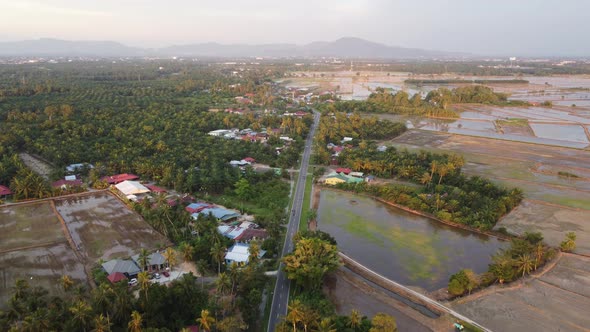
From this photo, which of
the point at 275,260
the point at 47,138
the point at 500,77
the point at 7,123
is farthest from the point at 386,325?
the point at 500,77

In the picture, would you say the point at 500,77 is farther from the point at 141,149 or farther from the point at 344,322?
the point at 344,322

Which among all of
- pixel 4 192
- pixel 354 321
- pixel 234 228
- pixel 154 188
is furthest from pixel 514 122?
pixel 4 192

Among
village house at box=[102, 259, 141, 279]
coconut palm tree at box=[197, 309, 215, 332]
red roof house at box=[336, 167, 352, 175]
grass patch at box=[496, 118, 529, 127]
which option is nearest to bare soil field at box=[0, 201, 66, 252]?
village house at box=[102, 259, 141, 279]

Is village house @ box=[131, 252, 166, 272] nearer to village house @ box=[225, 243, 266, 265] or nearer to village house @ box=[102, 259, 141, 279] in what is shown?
village house @ box=[102, 259, 141, 279]

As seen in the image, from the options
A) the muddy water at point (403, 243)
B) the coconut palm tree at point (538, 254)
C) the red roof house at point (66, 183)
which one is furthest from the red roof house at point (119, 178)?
the coconut palm tree at point (538, 254)

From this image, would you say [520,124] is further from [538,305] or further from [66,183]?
[66,183]

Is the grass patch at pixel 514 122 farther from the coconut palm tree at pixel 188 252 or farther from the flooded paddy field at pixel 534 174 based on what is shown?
the coconut palm tree at pixel 188 252
